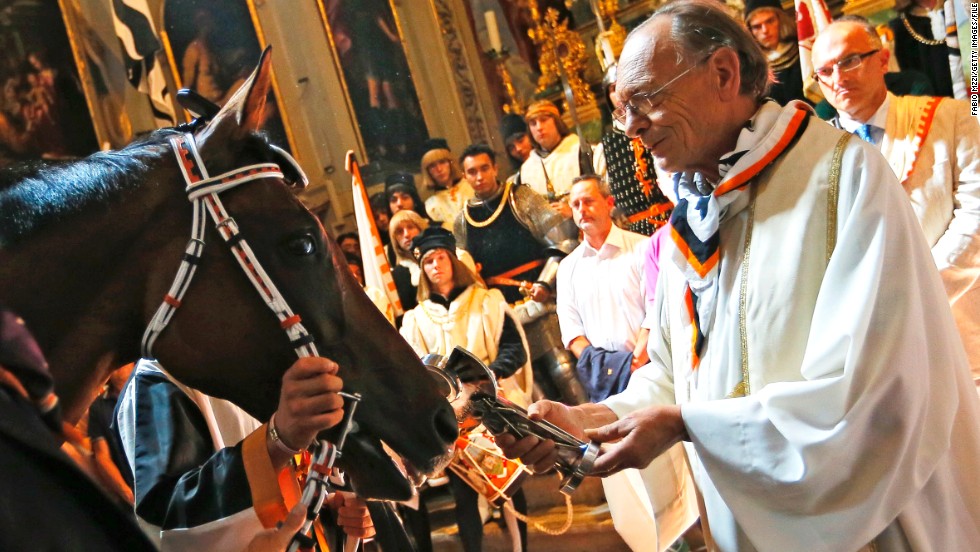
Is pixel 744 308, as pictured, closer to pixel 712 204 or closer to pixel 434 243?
pixel 712 204

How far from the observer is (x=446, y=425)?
1.85 metres

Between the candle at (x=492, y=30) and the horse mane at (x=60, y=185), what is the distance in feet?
25.1

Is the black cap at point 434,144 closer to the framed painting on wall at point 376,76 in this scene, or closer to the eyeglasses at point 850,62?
the framed painting on wall at point 376,76

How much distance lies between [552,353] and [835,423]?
547 cm

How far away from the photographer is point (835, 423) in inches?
70.5

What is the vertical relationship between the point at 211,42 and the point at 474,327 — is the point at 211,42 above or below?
above

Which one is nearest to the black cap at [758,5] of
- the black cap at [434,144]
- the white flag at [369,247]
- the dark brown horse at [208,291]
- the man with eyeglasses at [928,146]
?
the man with eyeglasses at [928,146]

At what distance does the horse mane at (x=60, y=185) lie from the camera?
5.06 feet

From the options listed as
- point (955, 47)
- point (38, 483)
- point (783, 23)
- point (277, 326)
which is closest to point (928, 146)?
point (955, 47)

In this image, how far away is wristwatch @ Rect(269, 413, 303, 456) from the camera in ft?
5.70

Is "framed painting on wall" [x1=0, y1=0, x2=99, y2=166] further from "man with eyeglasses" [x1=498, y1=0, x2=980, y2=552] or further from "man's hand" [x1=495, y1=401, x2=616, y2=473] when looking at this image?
"man with eyeglasses" [x1=498, y1=0, x2=980, y2=552]

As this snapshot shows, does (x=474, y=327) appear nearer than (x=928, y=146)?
No

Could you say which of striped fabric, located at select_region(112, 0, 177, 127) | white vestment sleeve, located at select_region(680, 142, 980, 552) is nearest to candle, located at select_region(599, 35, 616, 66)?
striped fabric, located at select_region(112, 0, 177, 127)

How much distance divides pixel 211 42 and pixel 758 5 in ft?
19.3
